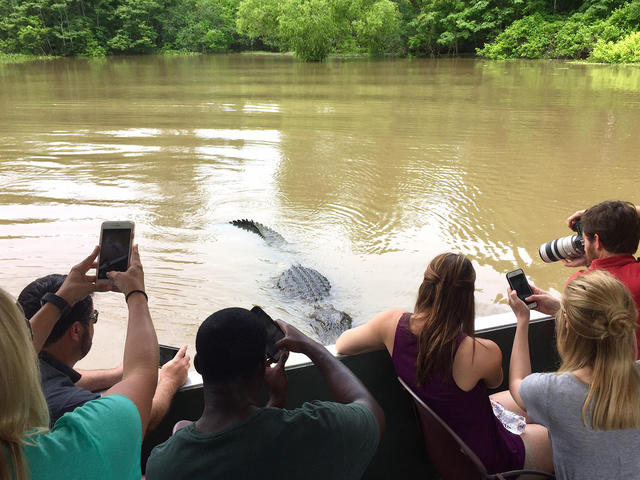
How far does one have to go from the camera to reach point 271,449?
110cm

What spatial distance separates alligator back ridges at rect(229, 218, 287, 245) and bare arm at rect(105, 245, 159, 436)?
4081mm

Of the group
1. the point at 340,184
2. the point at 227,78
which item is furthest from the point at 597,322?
the point at 227,78

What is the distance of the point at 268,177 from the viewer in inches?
301

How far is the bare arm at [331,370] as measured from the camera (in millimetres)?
1394

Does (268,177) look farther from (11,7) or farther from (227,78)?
(11,7)

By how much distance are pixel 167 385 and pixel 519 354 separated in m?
1.14

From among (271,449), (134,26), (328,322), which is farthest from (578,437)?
→ (134,26)

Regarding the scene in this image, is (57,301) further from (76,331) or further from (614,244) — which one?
(614,244)

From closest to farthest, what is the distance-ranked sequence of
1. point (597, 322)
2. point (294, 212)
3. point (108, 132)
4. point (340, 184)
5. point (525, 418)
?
A: point (597, 322)
point (525, 418)
point (294, 212)
point (340, 184)
point (108, 132)

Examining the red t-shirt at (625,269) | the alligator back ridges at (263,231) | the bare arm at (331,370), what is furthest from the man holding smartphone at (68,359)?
the alligator back ridges at (263,231)

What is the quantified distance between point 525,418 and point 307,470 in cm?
116

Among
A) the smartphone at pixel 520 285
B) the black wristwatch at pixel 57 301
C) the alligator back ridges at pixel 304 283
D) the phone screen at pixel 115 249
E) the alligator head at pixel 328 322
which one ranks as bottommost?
the alligator head at pixel 328 322

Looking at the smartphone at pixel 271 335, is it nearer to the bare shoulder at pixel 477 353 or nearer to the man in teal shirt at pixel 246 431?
the man in teal shirt at pixel 246 431

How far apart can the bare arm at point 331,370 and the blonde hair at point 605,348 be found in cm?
59
